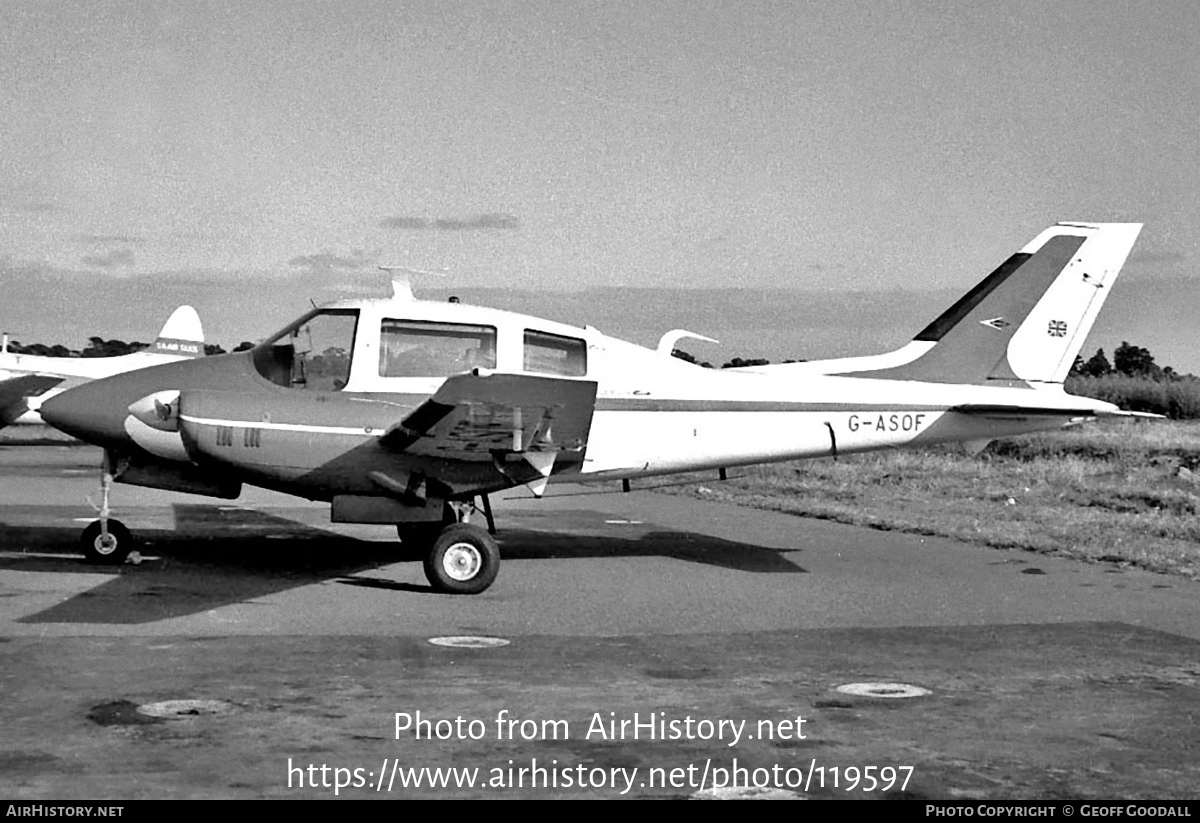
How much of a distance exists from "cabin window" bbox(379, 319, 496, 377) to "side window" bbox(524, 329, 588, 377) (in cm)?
34

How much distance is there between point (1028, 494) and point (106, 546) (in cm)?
1427

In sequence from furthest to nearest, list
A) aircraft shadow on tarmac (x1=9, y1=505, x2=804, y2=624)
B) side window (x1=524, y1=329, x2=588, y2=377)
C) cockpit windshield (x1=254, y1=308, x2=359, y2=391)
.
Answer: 1. side window (x1=524, y1=329, x2=588, y2=377)
2. cockpit windshield (x1=254, y1=308, x2=359, y2=391)
3. aircraft shadow on tarmac (x1=9, y1=505, x2=804, y2=624)

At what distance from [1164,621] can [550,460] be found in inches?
194

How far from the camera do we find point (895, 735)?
6.36 m

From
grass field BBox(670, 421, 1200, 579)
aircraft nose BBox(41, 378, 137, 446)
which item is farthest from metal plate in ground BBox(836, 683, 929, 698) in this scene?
aircraft nose BBox(41, 378, 137, 446)

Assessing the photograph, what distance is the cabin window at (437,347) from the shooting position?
1146cm

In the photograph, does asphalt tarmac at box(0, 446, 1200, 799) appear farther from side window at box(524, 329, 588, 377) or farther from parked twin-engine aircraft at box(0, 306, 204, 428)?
side window at box(524, 329, 588, 377)

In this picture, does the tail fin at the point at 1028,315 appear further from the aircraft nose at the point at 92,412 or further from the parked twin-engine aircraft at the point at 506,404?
the aircraft nose at the point at 92,412

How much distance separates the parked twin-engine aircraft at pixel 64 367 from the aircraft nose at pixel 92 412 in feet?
1.36

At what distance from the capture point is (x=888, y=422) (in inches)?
511

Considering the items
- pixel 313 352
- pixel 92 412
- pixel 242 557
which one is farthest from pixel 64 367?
pixel 313 352

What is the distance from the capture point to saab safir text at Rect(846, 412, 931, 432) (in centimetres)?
1288

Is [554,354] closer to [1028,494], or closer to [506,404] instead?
[506,404]
